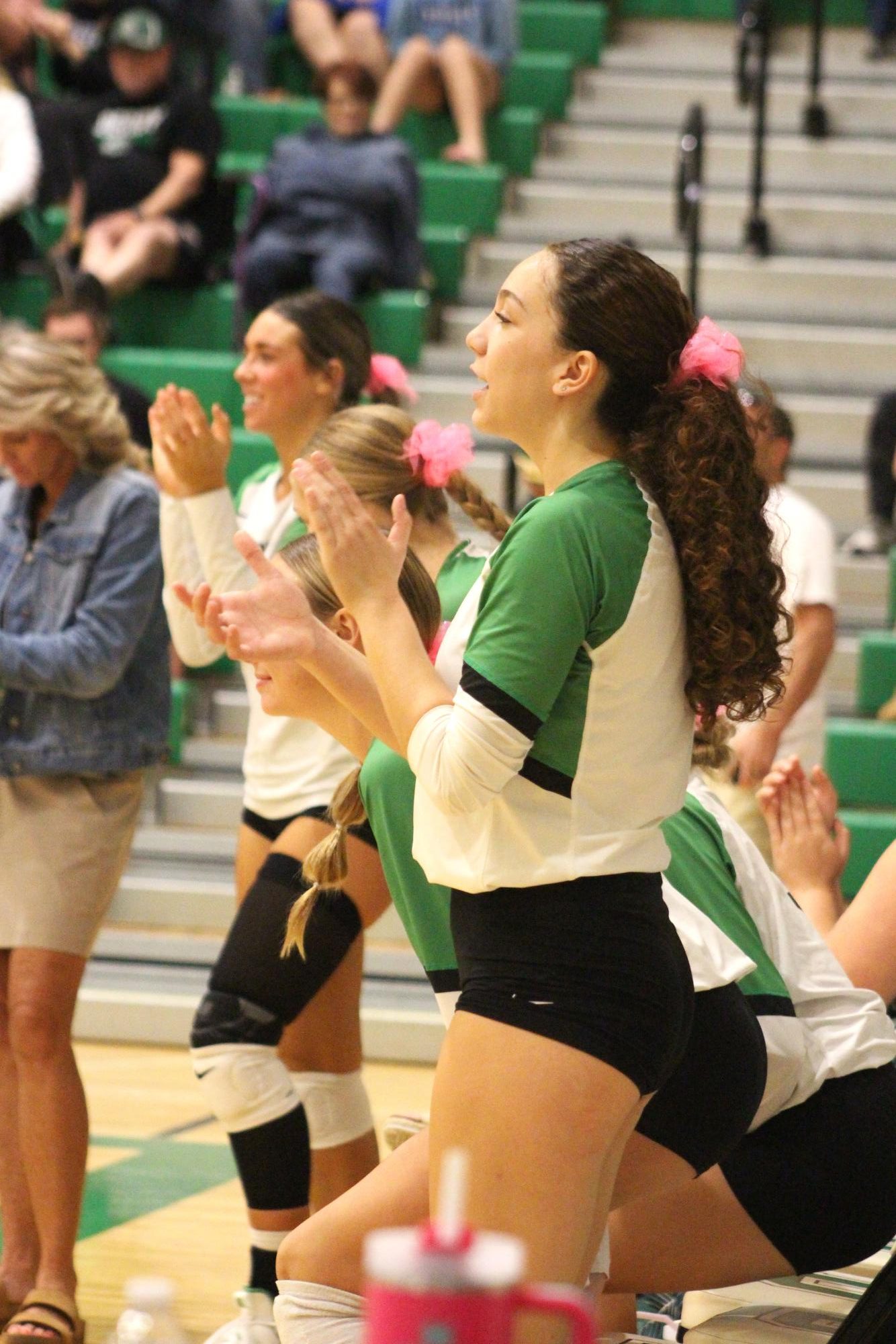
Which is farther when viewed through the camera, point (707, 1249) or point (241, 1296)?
point (241, 1296)

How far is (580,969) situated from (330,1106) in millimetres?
1432

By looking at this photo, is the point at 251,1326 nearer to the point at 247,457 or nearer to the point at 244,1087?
the point at 244,1087

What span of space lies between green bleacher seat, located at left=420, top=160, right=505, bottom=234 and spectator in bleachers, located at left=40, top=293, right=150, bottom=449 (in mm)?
1683

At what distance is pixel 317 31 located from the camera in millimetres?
7766

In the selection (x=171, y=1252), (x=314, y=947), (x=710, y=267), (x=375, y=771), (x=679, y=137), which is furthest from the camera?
(x=679, y=137)

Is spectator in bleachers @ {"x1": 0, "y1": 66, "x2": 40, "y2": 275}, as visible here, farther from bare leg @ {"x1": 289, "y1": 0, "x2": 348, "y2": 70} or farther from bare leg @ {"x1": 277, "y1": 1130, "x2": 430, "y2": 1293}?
bare leg @ {"x1": 277, "y1": 1130, "x2": 430, "y2": 1293}

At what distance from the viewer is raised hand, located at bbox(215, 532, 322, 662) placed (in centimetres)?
187

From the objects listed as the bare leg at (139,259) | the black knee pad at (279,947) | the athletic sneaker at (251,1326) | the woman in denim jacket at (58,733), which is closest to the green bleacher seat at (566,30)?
the bare leg at (139,259)

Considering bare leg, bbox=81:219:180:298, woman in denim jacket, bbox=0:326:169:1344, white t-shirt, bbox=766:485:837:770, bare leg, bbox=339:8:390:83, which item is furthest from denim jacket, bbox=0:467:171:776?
bare leg, bbox=339:8:390:83

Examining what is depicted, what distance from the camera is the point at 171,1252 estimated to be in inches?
133

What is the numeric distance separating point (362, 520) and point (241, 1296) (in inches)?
46.3

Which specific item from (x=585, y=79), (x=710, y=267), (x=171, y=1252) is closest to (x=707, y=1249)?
(x=171, y=1252)

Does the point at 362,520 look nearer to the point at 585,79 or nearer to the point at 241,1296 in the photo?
the point at 241,1296

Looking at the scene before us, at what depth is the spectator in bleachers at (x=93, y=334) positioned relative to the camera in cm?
572
